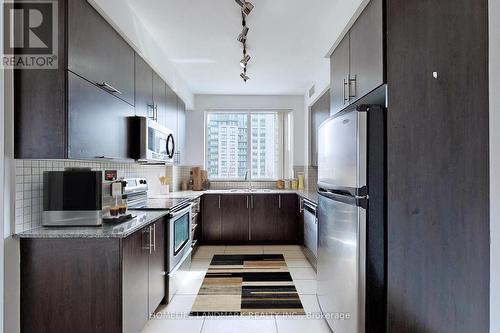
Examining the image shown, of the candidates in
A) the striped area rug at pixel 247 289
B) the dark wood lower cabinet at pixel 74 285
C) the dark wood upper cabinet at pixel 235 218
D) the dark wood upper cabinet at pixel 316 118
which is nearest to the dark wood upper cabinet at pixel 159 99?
the dark wood upper cabinet at pixel 235 218

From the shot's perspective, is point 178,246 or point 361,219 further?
point 178,246

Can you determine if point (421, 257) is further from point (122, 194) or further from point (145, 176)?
point (145, 176)

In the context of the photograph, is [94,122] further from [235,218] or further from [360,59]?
[235,218]

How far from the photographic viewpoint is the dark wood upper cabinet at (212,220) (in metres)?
4.69

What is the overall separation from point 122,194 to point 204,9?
64.4 inches

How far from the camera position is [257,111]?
551cm

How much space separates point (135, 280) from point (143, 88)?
1.74 meters

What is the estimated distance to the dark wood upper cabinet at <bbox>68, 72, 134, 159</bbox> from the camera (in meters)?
1.75

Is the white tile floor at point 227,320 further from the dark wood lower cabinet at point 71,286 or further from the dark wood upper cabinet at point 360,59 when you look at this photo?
the dark wood upper cabinet at point 360,59

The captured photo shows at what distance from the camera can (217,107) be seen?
5.41 meters

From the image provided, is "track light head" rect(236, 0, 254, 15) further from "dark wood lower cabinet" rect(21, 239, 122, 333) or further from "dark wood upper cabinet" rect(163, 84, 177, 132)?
"dark wood lower cabinet" rect(21, 239, 122, 333)

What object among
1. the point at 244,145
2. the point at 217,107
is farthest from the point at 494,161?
the point at 217,107

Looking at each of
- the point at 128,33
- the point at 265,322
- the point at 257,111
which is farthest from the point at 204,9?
the point at 257,111

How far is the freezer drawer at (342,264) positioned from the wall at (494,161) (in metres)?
0.58
